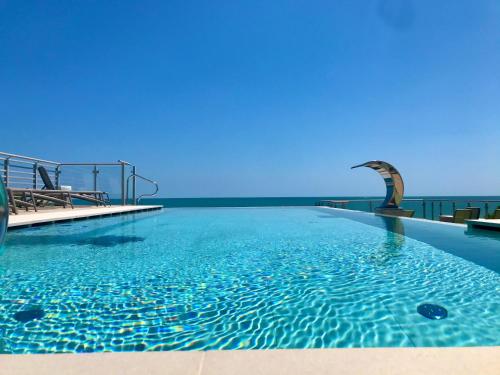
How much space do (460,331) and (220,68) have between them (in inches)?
659

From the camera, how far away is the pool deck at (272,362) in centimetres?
122

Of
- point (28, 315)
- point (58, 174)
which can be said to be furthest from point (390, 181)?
point (58, 174)

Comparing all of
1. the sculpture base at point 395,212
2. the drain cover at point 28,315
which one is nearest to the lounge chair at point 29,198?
the drain cover at point 28,315

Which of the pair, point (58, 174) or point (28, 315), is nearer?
point (28, 315)

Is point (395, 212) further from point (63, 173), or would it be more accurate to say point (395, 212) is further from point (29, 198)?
point (63, 173)

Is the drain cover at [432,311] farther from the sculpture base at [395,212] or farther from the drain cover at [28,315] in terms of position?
the sculpture base at [395,212]

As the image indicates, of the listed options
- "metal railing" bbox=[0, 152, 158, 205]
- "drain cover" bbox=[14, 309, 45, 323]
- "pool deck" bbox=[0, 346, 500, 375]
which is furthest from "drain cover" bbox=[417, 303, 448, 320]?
"metal railing" bbox=[0, 152, 158, 205]

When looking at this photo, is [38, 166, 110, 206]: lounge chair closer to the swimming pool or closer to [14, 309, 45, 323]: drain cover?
the swimming pool

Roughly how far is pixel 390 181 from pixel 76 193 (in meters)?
11.9

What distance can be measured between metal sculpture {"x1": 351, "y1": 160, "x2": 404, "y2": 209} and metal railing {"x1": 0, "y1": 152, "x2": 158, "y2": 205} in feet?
36.4

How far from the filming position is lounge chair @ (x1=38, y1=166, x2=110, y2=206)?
11.1 meters

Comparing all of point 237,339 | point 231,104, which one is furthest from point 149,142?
Result: point 237,339

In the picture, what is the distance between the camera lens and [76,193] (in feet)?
37.7

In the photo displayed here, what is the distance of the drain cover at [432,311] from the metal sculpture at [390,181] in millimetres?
8839
